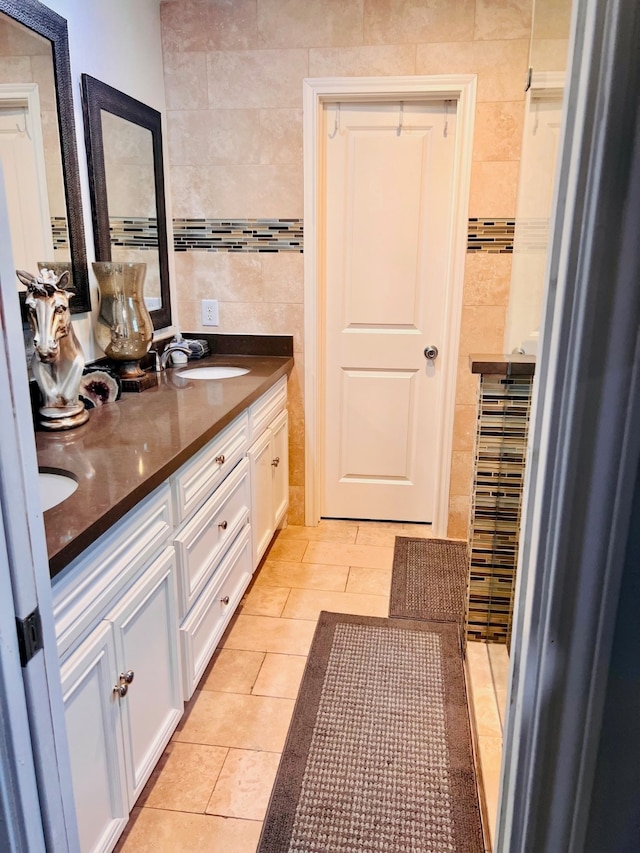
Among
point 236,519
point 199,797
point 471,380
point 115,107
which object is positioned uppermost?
point 115,107

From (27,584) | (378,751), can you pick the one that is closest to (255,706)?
(378,751)

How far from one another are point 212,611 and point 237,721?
1.12 ft

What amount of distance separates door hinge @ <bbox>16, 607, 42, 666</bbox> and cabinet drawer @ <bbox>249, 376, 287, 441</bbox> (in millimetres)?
1609

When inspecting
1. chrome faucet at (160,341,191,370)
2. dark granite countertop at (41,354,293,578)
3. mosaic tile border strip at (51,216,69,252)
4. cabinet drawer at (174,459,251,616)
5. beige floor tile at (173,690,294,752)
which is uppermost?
mosaic tile border strip at (51,216,69,252)

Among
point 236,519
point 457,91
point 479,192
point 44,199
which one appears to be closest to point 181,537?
point 236,519

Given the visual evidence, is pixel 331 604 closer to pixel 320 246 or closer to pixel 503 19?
pixel 320 246

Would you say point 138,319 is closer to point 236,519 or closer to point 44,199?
point 44,199

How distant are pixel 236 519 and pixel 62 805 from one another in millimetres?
1368

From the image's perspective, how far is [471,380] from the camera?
2.91 m

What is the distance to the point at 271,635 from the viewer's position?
7.58ft

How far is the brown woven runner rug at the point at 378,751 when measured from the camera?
1.50 m

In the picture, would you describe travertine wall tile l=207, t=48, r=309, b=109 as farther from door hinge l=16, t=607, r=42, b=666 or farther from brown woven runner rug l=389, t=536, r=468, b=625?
door hinge l=16, t=607, r=42, b=666

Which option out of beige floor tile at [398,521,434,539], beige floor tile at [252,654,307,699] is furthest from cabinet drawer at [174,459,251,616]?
beige floor tile at [398,521,434,539]

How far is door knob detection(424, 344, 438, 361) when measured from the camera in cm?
299
